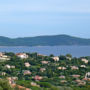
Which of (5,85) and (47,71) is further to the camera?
(47,71)

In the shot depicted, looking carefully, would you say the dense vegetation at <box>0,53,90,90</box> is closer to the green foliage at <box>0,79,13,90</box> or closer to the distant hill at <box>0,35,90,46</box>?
the green foliage at <box>0,79,13,90</box>

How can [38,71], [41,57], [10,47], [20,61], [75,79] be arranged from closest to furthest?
1. [75,79]
2. [38,71]
3. [20,61]
4. [41,57]
5. [10,47]

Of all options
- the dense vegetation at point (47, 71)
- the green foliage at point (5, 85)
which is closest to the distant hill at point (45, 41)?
the dense vegetation at point (47, 71)

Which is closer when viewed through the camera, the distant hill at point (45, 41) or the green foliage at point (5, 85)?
the green foliage at point (5, 85)

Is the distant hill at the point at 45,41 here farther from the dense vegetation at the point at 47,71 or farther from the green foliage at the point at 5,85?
the green foliage at the point at 5,85

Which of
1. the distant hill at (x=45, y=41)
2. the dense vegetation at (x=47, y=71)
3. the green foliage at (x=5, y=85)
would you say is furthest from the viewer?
the distant hill at (x=45, y=41)

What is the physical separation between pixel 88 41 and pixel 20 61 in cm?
9366

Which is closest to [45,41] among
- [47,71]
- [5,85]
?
[47,71]

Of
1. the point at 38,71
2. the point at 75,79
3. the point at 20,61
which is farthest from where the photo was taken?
the point at 20,61

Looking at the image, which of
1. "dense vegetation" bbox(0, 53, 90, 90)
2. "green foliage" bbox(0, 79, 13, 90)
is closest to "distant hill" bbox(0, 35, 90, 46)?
"dense vegetation" bbox(0, 53, 90, 90)

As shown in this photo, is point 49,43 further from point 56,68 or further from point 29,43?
point 56,68

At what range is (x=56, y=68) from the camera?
1677 inches

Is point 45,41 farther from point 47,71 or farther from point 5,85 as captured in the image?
point 5,85

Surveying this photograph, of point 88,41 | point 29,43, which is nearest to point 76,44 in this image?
point 88,41
